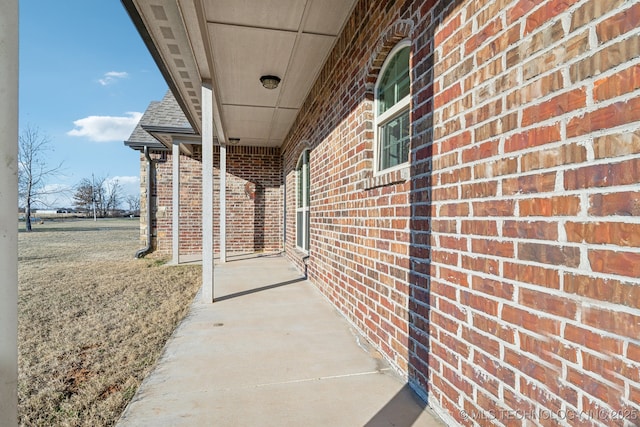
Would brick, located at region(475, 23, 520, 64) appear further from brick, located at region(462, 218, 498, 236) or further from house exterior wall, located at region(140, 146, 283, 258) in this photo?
house exterior wall, located at region(140, 146, 283, 258)

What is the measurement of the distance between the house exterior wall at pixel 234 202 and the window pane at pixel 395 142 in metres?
6.91

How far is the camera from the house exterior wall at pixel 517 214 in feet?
3.43

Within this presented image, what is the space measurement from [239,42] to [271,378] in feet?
11.6

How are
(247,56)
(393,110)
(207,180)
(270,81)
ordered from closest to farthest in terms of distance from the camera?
(393,110)
(247,56)
(207,180)
(270,81)

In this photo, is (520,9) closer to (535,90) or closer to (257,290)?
(535,90)

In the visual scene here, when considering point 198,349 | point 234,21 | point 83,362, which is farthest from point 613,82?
point 83,362

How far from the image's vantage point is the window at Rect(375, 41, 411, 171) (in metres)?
2.64

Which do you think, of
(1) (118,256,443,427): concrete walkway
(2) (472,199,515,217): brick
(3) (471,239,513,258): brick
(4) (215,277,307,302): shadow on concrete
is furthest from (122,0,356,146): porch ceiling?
(1) (118,256,443,427): concrete walkway

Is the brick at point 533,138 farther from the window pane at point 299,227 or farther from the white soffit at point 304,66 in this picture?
the window pane at point 299,227

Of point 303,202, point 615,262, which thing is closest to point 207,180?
point 303,202

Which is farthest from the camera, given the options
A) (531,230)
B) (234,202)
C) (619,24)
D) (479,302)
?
(234,202)

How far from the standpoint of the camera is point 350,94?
3.60 metres

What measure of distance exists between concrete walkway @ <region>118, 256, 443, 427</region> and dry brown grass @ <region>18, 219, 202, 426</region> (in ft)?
0.76

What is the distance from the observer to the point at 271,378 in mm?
2422
